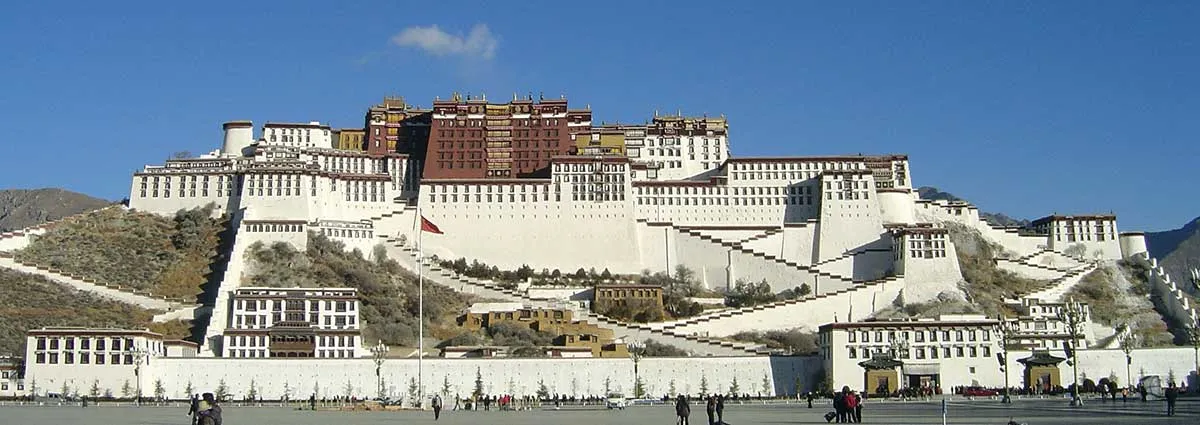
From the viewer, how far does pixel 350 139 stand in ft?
391

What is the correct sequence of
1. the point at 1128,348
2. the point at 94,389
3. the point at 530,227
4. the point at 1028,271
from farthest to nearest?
the point at 1028,271 < the point at 530,227 < the point at 94,389 < the point at 1128,348

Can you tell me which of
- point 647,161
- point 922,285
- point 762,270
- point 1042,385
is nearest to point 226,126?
point 647,161

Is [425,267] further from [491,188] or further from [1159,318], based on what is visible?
[1159,318]

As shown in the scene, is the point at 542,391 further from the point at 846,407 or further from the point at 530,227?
the point at 846,407

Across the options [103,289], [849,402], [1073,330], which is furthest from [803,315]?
[849,402]

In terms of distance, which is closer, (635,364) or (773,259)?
(635,364)

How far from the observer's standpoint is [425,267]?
99.2 meters

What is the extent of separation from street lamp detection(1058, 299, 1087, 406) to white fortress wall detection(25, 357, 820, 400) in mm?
15198

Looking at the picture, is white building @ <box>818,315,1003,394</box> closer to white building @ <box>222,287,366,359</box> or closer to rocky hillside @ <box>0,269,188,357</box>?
white building @ <box>222,287,366,359</box>

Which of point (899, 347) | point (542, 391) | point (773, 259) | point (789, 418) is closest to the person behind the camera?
point (789, 418)

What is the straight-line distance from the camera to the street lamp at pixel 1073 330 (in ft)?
181

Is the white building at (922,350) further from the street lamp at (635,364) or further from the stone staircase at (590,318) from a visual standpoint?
the street lamp at (635,364)

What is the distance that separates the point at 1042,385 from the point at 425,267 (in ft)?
147

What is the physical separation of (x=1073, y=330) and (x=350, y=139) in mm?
75034
